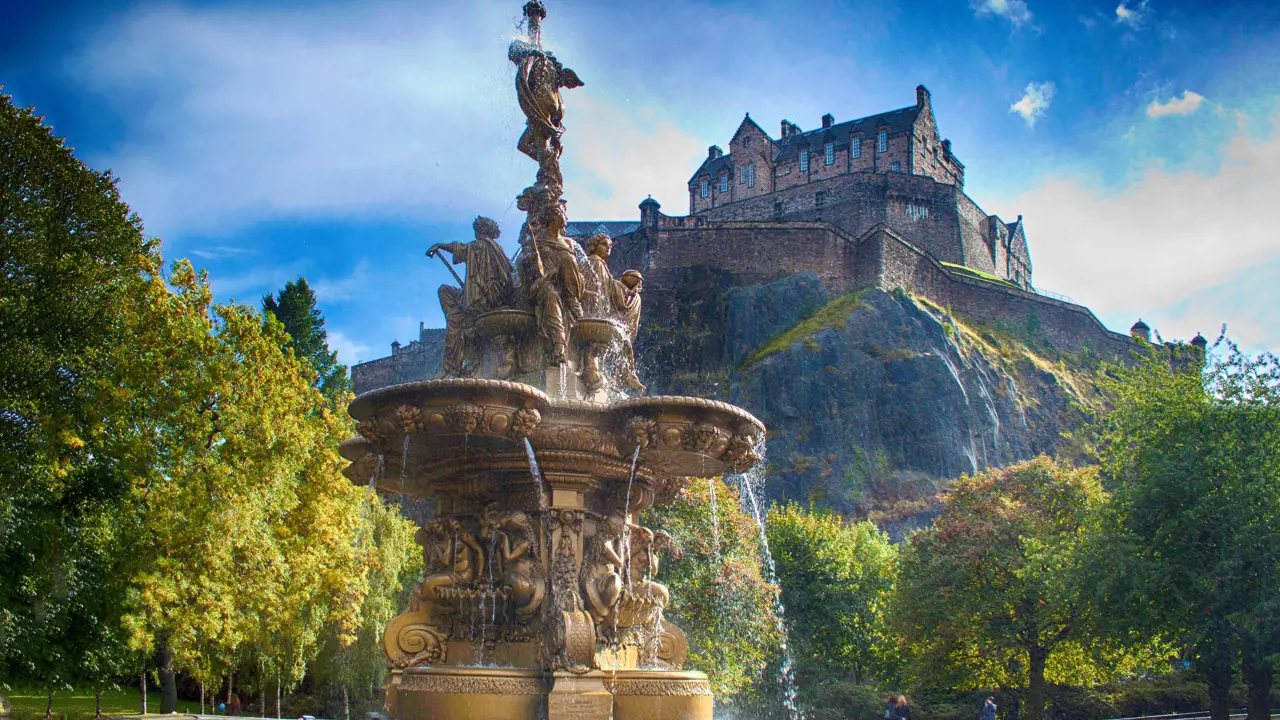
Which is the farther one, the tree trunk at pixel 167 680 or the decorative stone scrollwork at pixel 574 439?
the tree trunk at pixel 167 680

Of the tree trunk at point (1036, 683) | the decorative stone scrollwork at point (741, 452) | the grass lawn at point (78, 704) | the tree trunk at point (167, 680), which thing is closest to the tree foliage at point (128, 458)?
the tree trunk at point (167, 680)

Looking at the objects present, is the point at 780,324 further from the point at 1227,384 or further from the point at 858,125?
the point at 1227,384

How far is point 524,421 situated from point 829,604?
29.8 m

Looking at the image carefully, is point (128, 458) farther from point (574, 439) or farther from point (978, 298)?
point (978, 298)

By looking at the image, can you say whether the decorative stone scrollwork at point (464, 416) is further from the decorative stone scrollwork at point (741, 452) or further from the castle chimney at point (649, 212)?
the castle chimney at point (649, 212)

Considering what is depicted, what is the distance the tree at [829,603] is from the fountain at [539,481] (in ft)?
86.9

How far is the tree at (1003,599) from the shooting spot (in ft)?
91.7

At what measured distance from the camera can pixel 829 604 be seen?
119 feet

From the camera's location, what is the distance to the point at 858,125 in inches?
3233

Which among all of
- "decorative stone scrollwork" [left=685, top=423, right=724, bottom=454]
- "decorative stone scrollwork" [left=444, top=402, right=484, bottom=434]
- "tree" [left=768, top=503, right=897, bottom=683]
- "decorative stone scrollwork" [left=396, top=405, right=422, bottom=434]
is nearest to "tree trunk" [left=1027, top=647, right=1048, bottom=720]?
"tree" [left=768, top=503, right=897, bottom=683]

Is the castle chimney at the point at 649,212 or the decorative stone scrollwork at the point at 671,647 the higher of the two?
the castle chimney at the point at 649,212

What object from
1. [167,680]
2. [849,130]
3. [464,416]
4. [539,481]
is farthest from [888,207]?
[464,416]

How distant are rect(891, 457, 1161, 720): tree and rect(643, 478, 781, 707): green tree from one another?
5.10 metres

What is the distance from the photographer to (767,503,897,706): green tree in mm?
35438
